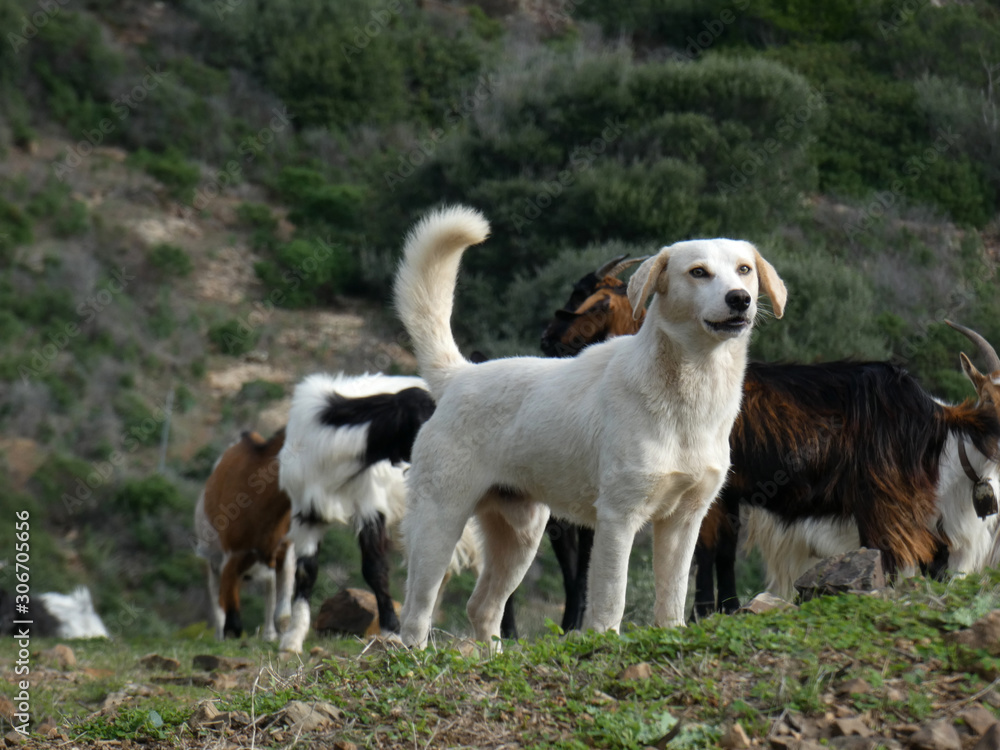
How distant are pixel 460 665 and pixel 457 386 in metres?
1.71

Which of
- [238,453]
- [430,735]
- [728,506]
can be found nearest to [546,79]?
[238,453]

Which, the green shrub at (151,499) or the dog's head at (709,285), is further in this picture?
the green shrub at (151,499)

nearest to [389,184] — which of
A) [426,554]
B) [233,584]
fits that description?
[233,584]

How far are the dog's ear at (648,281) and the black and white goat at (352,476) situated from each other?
4101mm

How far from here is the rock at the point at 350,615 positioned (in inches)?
403

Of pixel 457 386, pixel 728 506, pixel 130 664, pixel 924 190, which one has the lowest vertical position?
pixel 130 664

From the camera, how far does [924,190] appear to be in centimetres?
2441

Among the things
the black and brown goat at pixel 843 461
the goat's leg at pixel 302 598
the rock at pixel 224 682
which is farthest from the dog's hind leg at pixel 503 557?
the goat's leg at pixel 302 598

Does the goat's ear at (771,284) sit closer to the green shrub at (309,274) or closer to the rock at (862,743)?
the rock at (862,743)

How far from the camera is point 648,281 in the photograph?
4770mm

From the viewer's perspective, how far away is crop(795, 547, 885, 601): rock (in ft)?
14.3

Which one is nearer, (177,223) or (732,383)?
(732,383)

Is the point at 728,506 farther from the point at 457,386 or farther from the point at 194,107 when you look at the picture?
the point at 194,107

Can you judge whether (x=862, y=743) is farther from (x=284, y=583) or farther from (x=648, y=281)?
(x=284, y=583)
